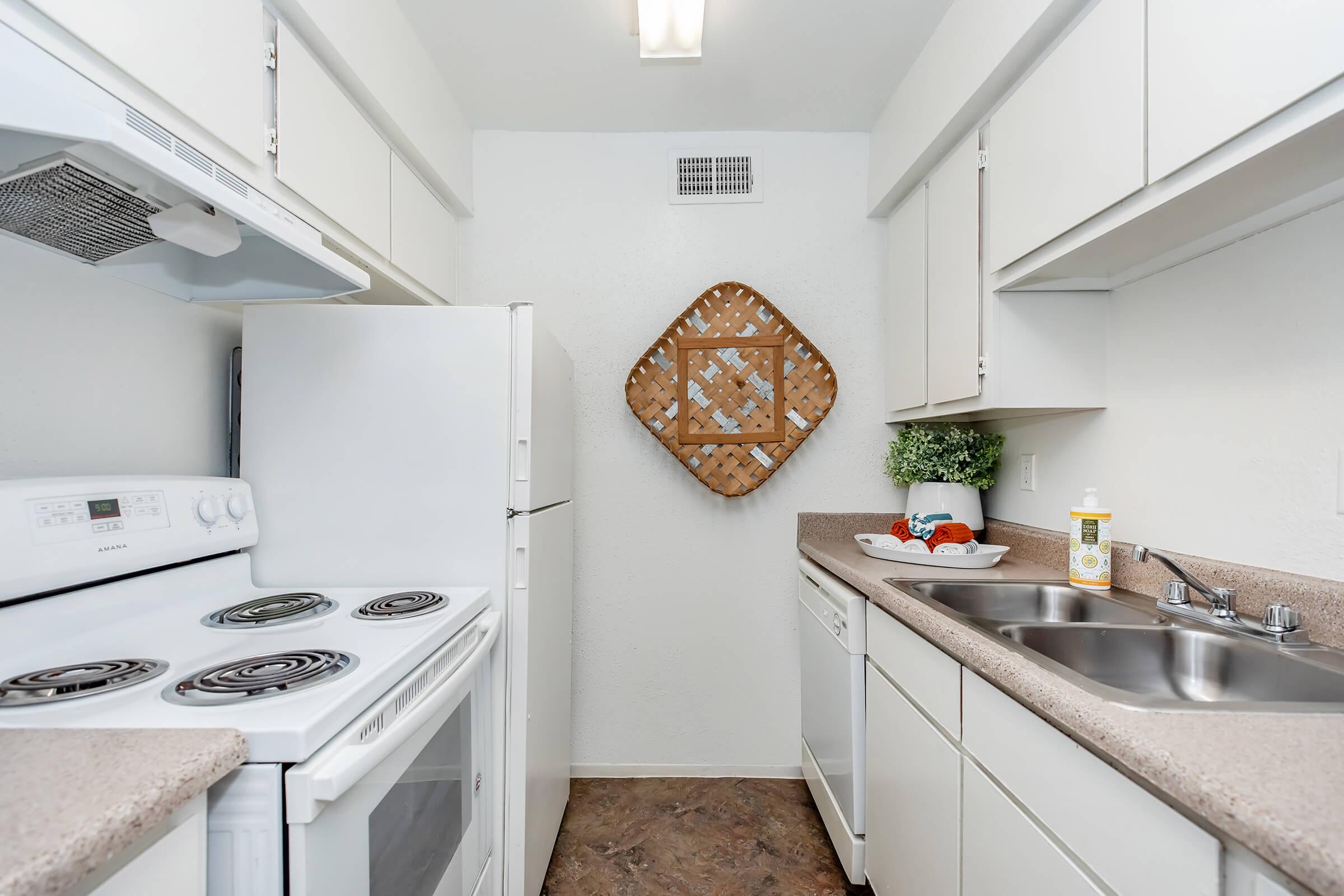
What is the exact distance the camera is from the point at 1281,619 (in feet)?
3.39

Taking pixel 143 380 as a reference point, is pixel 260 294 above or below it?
above

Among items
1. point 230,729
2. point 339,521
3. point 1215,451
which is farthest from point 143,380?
point 1215,451

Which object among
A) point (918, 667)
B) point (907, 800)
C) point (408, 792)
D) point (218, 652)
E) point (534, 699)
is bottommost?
point (907, 800)

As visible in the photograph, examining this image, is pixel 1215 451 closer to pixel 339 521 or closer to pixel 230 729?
pixel 230 729

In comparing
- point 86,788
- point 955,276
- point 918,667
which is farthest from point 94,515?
point 955,276

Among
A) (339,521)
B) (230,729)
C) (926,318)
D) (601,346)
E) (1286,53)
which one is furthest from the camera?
(601,346)

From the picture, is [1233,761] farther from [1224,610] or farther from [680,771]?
[680,771]

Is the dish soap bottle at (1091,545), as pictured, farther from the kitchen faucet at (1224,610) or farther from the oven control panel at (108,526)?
the oven control panel at (108,526)

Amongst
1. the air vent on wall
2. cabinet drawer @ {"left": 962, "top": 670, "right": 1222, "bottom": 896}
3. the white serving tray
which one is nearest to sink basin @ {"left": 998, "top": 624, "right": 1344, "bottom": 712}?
cabinet drawer @ {"left": 962, "top": 670, "right": 1222, "bottom": 896}

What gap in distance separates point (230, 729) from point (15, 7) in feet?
3.21

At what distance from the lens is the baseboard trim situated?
94.0 inches

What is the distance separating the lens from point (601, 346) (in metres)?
2.43

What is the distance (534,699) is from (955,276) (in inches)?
66.5

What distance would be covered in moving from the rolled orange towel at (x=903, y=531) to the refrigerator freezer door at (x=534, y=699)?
3.69ft
